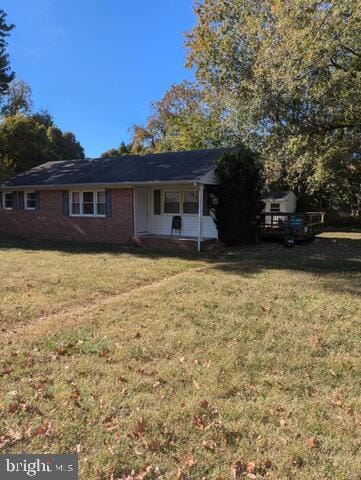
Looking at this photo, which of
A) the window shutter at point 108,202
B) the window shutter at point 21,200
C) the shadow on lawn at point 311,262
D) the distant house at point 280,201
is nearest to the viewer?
the shadow on lawn at point 311,262

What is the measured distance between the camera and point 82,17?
16328 millimetres

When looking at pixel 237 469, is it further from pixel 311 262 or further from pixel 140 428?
pixel 311 262

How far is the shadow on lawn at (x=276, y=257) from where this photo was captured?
9.60 meters

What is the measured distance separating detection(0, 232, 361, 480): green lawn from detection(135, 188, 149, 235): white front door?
7.85 meters

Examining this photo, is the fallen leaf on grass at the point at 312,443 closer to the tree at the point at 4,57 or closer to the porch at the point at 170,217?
the porch at the point at 170,217

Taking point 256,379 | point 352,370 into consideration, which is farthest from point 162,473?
point 352,370

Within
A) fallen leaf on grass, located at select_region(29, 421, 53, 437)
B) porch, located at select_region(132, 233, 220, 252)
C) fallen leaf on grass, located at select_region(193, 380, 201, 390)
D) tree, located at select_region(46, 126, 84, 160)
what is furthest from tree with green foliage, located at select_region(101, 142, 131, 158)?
fallen leaf on grass, located at select_region(29, 421, 53, 437)

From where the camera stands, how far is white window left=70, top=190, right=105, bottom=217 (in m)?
17.1

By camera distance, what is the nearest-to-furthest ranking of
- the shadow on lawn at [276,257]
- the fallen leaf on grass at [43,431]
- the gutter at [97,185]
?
the fallen leaf on grass at [43,431], the shadow on lawn at [276,257], the gutter at [97,185]

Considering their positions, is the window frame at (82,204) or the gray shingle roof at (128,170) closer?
the gray shingle roof at (128,170)

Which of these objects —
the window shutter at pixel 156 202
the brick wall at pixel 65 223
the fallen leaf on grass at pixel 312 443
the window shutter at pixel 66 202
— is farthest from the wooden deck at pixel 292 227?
the fallen leaf on grass at pixel 312 443

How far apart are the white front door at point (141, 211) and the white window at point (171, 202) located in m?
0.92

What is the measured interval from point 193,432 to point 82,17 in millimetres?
17594

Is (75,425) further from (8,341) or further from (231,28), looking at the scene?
(231,28)
